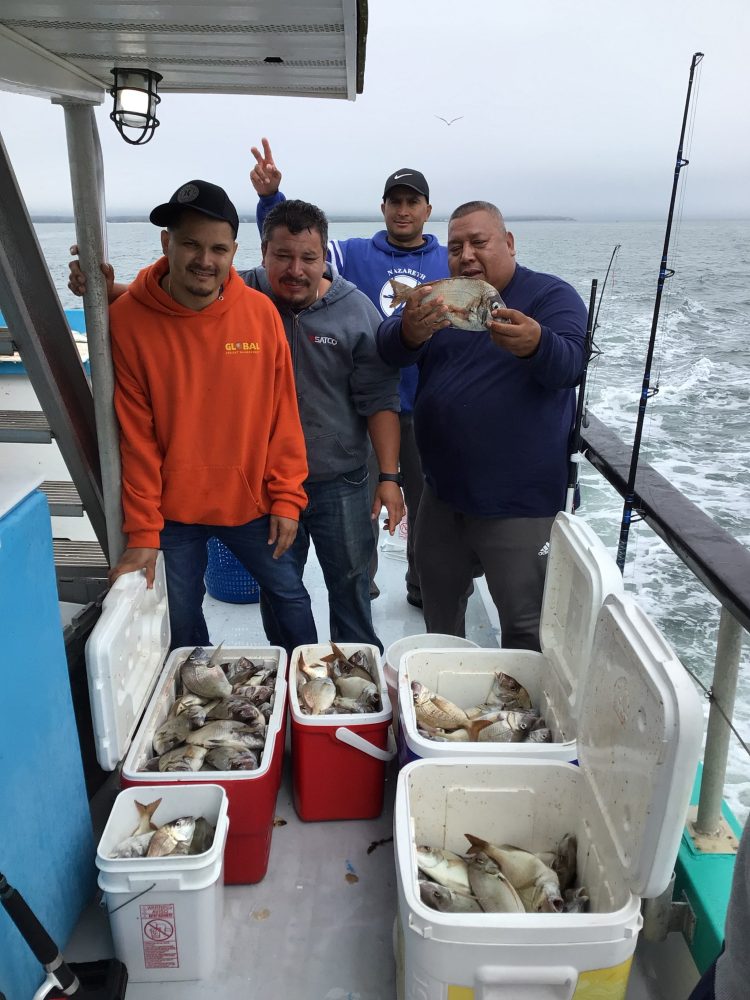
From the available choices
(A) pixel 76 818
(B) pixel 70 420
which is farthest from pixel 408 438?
(A) pixel 76 818

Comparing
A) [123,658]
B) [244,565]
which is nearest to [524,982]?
[123,658]

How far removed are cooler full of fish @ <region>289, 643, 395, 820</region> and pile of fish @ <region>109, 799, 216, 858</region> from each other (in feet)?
1.20

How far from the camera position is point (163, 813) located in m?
1.86

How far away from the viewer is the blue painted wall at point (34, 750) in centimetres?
147

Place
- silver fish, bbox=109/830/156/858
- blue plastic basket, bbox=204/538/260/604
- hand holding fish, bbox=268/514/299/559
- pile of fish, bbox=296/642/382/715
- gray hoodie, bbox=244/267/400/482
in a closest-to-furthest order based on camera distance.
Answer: silver fish, bbox=109/830/156/858 < pile of fish, bbox=296/642/382/715 < hand holding fish, bbox=268/514/299/559 < gray hoodie, bbox=244/267/400/482 < blue plastic basket, bbox=204/538/260/604

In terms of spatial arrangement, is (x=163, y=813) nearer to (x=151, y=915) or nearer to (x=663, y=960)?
(x=151, y=915)

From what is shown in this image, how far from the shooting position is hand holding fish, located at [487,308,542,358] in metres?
2.29

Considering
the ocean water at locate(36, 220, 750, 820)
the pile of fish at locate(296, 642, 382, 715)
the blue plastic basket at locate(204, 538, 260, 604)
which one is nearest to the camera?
the pile of fish at locate(296, 642, 382, 715)

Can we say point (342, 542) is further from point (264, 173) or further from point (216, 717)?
point (264, 173)

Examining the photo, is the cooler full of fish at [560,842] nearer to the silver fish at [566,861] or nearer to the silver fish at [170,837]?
the silver fish at [566,861]

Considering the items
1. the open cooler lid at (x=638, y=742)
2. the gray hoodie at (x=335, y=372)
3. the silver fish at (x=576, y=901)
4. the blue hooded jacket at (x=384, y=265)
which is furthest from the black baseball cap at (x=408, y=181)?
the silver fish at (x=576, y=901)

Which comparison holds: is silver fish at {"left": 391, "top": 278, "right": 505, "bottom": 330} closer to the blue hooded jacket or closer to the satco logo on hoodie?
the satco logo on hoodie

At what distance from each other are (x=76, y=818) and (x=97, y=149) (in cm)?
195

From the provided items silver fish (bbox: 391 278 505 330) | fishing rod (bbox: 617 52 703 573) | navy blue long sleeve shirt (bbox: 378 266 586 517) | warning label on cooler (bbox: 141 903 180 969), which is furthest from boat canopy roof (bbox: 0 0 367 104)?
warning label on cooler (bbox: 141 903 180 969)
